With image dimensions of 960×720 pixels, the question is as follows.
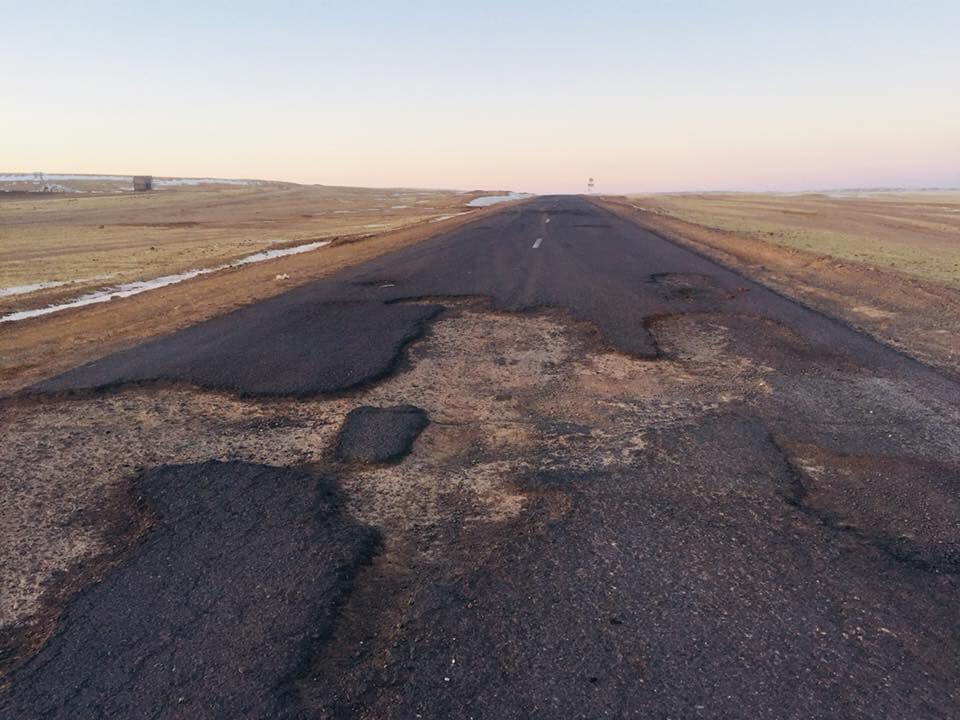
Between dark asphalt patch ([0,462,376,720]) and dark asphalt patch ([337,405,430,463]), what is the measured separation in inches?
24.7

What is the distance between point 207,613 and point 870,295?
1208 centimetres

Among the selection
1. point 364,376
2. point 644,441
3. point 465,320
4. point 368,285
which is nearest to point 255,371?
point 364,376

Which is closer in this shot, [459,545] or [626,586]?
[626,586]

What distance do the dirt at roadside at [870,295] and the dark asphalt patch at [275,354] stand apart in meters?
6.02

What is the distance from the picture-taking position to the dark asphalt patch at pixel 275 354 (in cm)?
669

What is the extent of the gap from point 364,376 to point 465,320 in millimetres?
3051

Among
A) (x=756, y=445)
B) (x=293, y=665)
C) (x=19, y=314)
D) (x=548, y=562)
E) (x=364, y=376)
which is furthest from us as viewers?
(x=19, y=314)

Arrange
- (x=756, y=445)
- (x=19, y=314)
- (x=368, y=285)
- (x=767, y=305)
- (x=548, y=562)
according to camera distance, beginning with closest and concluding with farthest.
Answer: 1. (x=548, y=562)
2. (x=756, y=445)
3. (x=767, y=305)
4. (x=19, y=314)
5. (x=368, y=285)

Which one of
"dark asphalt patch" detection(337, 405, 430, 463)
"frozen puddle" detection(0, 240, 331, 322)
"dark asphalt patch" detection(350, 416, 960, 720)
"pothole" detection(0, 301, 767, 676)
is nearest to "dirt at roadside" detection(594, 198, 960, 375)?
"pothole" detection(0, 301, 767, 676)

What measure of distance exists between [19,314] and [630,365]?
411 inches

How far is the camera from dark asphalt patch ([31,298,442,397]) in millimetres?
6691

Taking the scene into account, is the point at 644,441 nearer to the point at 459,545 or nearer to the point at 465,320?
the point at 459,545

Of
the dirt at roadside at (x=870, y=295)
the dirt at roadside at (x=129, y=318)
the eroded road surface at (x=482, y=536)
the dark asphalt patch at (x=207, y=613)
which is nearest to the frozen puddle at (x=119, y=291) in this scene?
the dirt at roadside at (x=129, y=318)

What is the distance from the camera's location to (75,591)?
11.1 feet
